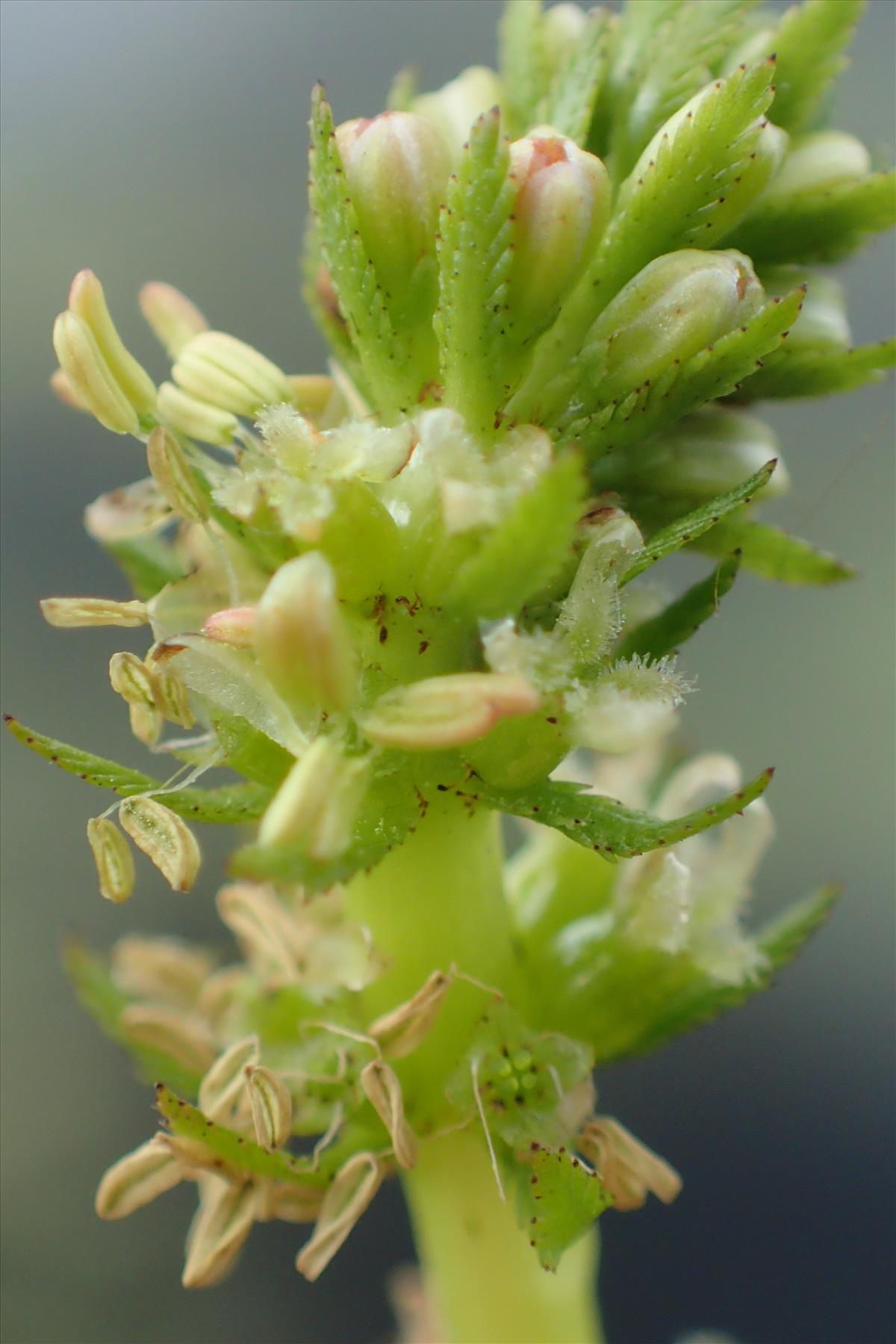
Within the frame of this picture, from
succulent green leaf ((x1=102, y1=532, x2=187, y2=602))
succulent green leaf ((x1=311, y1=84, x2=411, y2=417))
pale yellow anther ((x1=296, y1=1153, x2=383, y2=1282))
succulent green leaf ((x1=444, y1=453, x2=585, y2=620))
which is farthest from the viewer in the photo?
succulent green leaf ((x1=102, y1=532, x2=187, y2=602))

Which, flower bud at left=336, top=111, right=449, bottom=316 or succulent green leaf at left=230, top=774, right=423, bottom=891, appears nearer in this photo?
succulent green leaf at left=230, top=774, right=423, bottom=891

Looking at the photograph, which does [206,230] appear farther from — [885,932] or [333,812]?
[333,812]

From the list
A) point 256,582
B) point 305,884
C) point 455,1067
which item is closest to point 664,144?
point 256,582

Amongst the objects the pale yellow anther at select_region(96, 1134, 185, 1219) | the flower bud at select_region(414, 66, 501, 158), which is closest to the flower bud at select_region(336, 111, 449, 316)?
the flower bud at select_region(414, 66, 501, 158)

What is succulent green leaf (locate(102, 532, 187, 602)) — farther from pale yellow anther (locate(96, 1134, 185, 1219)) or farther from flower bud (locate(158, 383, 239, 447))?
pale yellow anther (locate(96, 1134, 185, 1219))

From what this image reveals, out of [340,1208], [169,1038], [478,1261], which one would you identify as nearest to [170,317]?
[169,1038]

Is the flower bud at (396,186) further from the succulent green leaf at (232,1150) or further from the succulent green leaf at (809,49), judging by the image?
the succulent green leaf at (232,1150)

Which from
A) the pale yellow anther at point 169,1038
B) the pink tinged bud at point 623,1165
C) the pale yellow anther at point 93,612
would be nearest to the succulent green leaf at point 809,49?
the pale yellow anther at point 93,612
